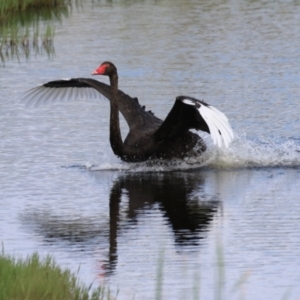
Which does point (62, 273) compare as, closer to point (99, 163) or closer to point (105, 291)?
point (105, 291)

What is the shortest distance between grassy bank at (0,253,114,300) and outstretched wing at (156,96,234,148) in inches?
145

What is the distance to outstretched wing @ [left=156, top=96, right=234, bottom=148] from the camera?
11289 millimetres

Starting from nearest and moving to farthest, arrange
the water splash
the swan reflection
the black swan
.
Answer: the swan reflection, the black swan, the water splash

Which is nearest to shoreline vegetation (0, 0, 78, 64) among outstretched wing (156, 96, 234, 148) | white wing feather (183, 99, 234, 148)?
outstretched wing (156, 96, 234, 148)

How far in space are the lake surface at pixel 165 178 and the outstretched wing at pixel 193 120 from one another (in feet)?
1.37

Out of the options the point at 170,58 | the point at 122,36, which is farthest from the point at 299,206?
the point at 122,36

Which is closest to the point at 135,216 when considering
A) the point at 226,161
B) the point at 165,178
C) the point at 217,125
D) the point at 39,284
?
the point at 217,125

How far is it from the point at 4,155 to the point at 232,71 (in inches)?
245

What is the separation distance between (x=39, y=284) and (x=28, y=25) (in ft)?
57.1

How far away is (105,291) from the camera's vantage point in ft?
26.2

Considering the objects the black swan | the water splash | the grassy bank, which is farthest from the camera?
the water splash

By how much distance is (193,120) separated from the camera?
12656 mm

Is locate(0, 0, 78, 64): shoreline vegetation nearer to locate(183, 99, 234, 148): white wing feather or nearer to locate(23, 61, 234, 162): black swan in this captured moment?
locate(23, 61, 234, 162): black swan

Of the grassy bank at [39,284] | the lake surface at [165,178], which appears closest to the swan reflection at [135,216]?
the lake surface at [165,178]
